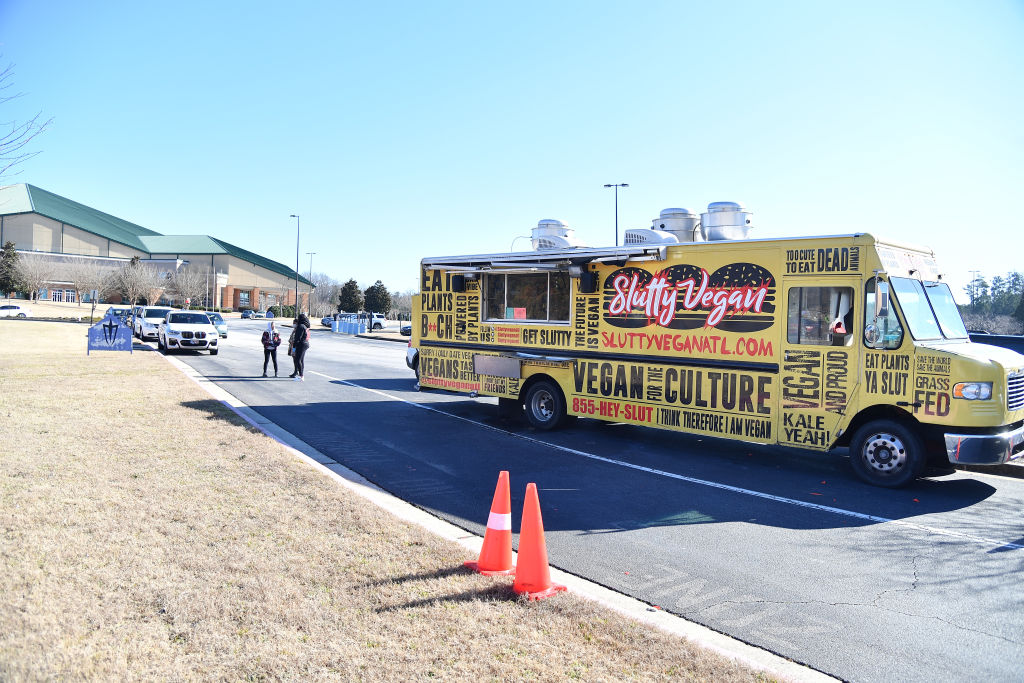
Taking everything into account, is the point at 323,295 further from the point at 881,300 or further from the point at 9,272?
the point at 881,300

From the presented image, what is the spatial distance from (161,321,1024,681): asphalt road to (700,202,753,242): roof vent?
3155 mm

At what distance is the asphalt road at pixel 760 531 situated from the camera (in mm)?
4305

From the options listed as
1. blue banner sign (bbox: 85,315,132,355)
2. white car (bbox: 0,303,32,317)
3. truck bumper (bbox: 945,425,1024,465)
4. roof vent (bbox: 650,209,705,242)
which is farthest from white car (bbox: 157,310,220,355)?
white car (bbox: 0,303,32,317)

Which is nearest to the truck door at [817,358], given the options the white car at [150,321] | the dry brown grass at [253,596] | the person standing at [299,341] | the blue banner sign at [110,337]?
the dry brown grass at [253,596]

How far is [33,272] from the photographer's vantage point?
66.2 m

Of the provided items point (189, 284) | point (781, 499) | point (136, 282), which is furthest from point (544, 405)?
point (189, 284)

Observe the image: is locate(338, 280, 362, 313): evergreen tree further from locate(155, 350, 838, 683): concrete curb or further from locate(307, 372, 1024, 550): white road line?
locate(155, 350, 838, 683): concrete curb

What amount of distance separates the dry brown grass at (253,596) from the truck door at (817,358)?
5106 millimetres

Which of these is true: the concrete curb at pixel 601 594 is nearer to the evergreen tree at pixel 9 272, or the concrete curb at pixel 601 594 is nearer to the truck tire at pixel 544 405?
the truck tire at pixel 544 405

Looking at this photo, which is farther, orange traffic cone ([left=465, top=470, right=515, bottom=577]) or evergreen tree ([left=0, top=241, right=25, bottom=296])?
evergreen tree ([left=0, top=241, right=25, bottom=296])

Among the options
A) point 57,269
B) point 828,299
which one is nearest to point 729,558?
point 828,299

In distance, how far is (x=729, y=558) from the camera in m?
5.60

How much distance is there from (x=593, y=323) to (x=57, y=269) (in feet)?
259

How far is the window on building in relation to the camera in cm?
824
